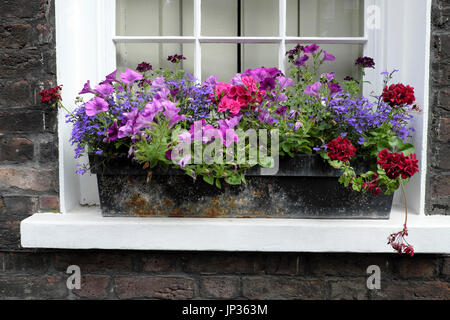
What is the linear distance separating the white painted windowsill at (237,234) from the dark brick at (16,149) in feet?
0.95

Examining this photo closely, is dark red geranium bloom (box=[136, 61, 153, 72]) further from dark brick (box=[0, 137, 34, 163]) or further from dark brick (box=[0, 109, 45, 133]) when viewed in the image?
dark brick (box=[0, 137, 34, 163])

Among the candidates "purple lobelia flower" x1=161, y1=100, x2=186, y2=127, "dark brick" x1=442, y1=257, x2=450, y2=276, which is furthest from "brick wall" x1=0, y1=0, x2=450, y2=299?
"purple lobelia flower" x1=161, y1=100, x2=186, y2=127

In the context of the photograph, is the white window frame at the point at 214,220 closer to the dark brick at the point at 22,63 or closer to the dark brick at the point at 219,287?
the dark brick at the point at 22,63

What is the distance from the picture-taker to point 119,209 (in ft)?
5.35

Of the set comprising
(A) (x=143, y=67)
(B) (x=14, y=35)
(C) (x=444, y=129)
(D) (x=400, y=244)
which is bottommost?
(D) (x=400, y=244)

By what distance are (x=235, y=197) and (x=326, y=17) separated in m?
0.91

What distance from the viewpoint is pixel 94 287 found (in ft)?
5.63

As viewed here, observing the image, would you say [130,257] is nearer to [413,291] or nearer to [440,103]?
[413,291]

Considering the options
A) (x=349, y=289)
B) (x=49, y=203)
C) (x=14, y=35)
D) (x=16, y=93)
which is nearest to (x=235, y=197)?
(x=349, y=289)

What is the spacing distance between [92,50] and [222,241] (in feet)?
3.14

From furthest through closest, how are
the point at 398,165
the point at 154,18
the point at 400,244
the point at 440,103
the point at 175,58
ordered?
the point at 154,18 < the point at 175,58 < the point at 440,103 < the point at 400,244 < the point at 398,165

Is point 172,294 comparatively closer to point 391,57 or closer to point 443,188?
point 443,188

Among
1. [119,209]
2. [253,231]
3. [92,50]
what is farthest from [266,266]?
[92,50]

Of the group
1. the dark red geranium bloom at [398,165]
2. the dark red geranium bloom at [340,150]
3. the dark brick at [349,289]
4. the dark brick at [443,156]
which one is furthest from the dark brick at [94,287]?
the dark brick at [443,156]
